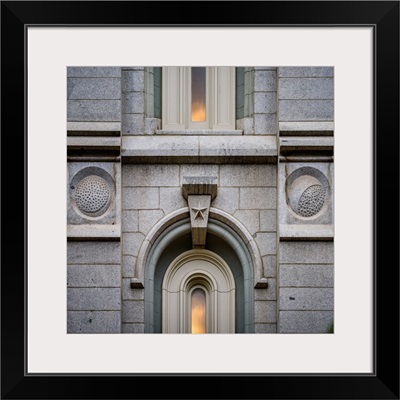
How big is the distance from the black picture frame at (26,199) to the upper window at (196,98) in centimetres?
485

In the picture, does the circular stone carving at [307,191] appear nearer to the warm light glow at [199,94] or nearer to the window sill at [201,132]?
the window sill at [201,132]

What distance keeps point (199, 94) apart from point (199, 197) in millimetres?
1619

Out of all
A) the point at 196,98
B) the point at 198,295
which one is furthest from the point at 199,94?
the point at 198,295

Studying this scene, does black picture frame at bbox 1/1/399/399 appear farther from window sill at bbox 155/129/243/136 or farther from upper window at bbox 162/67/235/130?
upper window at bbox 162/67/235/130

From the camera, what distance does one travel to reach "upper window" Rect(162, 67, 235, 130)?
10875 millimetres

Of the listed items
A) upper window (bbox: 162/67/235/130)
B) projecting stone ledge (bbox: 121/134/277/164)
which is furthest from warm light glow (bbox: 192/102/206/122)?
projecting stone ledge (bbox: 121/134/277/164)

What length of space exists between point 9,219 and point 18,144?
2.09ft

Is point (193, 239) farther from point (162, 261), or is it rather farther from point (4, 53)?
point (4, 53)

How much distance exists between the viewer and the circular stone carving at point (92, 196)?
Answer: 33.8 feet

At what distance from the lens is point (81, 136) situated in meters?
10.3

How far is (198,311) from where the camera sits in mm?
10688

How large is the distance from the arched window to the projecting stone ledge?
1449 mm

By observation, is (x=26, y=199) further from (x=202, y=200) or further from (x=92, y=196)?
(x=202, y=200)

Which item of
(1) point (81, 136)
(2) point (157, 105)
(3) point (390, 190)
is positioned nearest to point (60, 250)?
(3) point (390, 190)
